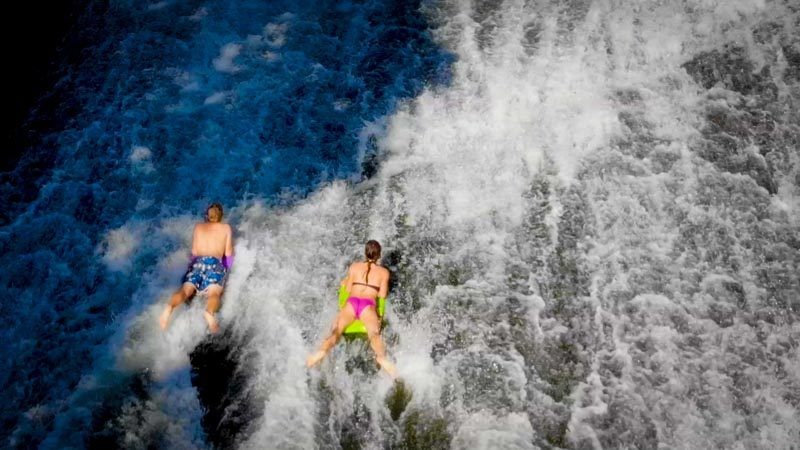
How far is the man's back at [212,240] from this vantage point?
7965 millimetres

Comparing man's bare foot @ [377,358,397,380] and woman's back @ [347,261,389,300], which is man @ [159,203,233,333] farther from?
man's bare foot @ [377,358,397,380]

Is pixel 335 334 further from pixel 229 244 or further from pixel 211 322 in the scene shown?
pixel 229 244

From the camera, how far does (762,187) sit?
8.26 m

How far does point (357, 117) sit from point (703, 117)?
634cm

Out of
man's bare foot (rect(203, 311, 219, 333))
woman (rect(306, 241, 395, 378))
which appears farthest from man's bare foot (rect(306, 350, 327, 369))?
man's bare foot (rect(203, 311, 219, 333))

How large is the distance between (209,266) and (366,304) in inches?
102

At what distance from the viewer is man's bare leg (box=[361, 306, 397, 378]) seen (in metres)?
6.96

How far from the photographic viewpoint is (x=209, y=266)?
7.86 m

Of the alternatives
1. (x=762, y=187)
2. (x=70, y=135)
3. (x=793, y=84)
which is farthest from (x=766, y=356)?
(x=70, y=135)

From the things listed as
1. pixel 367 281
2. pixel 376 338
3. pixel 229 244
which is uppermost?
pixel 367 281

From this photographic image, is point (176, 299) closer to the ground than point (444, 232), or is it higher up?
closer to the ground

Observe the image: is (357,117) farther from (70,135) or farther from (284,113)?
(70,135)

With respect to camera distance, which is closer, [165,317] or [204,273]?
[165,317]

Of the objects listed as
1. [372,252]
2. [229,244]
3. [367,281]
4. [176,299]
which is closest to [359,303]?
[367,281]
